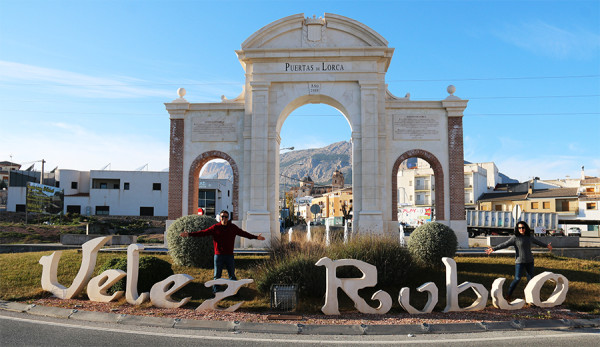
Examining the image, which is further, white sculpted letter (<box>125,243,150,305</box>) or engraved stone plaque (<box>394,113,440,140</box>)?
engraved stone plaque (<box>394,113,440,140</box>)

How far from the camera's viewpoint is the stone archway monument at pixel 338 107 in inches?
874

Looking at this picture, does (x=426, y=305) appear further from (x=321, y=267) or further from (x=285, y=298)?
(x=285, y=298)

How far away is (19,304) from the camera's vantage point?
10336mm

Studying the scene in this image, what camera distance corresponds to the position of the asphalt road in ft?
24.5

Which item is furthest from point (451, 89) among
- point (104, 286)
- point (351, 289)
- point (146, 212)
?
point (146, 212)

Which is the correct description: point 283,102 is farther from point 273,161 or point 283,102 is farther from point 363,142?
point 363,142

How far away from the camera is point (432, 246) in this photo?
14.3 metres

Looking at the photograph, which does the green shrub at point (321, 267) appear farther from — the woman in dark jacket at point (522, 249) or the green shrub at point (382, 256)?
the woman in dark jacket at point (522, 249)

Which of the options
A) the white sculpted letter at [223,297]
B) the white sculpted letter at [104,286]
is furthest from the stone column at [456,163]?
the white sculpted letter at [104,286]

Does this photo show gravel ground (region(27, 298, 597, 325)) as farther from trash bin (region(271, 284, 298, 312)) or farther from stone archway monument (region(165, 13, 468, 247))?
stone archway monument (region(165, 13, 468, 247))

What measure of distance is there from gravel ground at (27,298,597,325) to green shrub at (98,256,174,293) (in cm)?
92

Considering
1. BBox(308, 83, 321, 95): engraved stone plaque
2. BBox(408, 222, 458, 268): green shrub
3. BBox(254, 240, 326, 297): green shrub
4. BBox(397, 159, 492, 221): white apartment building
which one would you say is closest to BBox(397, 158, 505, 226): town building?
BBox(397, 159, 492, 221): white apartment building

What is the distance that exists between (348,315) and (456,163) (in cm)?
1546

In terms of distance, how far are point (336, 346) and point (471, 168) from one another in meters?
64.6
